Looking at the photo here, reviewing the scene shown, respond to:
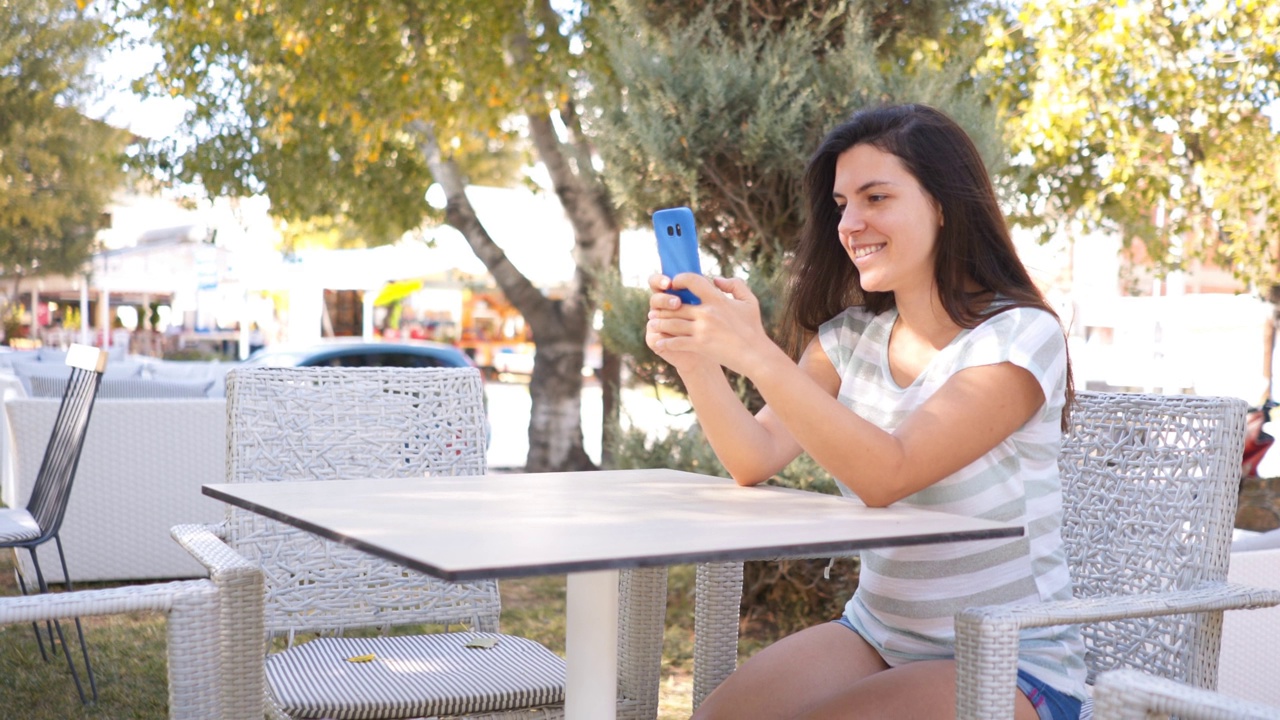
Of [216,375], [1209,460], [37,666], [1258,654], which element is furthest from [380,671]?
[216,375]

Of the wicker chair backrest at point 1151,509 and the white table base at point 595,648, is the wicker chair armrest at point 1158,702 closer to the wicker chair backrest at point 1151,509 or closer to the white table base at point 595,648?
the white table base at point 595,648

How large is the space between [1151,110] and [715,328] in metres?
7.76

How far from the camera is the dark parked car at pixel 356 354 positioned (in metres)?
9.23

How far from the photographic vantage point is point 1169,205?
895 cm

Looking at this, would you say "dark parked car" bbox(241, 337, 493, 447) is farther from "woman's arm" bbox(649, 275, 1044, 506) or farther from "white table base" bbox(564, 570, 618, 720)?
"woman's arm" bbox(649, 275, 1044, 506)

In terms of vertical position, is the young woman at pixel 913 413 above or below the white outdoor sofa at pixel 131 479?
above

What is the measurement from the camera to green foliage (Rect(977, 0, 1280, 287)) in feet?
24.1

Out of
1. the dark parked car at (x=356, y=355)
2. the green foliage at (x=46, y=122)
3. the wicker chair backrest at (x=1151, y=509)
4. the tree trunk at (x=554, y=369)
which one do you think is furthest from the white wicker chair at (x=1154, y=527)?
the green foliage at (x=46, y=122)

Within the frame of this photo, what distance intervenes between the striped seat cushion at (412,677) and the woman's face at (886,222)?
3.13ft

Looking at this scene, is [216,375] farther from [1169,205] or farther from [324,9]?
[1169,205]

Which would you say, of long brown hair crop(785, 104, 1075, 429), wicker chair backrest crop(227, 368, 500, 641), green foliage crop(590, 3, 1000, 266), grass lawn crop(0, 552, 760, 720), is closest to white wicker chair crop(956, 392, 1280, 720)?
long brown hair crop(785, 104, 1075, 429)

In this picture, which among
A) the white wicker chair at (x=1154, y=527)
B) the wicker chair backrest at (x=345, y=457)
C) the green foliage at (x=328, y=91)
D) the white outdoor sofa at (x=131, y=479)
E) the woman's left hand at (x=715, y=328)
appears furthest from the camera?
the green foliage at (x=328, y=91)

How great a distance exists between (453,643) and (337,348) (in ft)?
23.6

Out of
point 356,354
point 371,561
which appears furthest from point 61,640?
point 356,354
